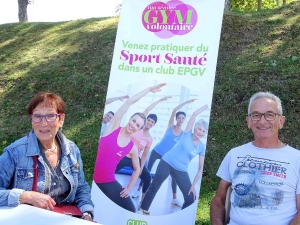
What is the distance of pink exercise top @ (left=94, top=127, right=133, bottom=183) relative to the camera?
3303mm

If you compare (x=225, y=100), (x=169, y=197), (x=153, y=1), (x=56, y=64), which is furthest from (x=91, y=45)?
(x=169, y=197)

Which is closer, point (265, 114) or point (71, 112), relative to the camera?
point (265, 114)

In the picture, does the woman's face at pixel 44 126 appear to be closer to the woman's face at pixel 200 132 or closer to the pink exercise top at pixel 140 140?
the pink exercise top at pixel 140 140

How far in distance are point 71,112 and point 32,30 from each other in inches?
158

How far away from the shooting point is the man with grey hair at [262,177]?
2.42m

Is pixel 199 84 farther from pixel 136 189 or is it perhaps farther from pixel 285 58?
pixel 285 58

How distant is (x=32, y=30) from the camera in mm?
9336

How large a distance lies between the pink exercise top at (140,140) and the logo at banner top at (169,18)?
0.87 meters

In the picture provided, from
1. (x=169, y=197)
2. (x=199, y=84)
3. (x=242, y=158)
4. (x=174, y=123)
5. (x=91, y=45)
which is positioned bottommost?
(x=169, y=197)

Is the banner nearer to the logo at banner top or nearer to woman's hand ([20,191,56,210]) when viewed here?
the logo at banner top

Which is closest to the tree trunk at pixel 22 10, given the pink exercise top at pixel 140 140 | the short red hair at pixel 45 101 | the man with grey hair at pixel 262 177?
the pink exercise top at pixel 140 140

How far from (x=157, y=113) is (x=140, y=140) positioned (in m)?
0.28

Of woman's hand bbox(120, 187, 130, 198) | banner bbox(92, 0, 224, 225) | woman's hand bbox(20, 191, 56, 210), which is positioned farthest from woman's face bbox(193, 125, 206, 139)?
woman's hand bbox(20, 191, 56, 210)

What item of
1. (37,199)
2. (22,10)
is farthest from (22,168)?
(22,10)
